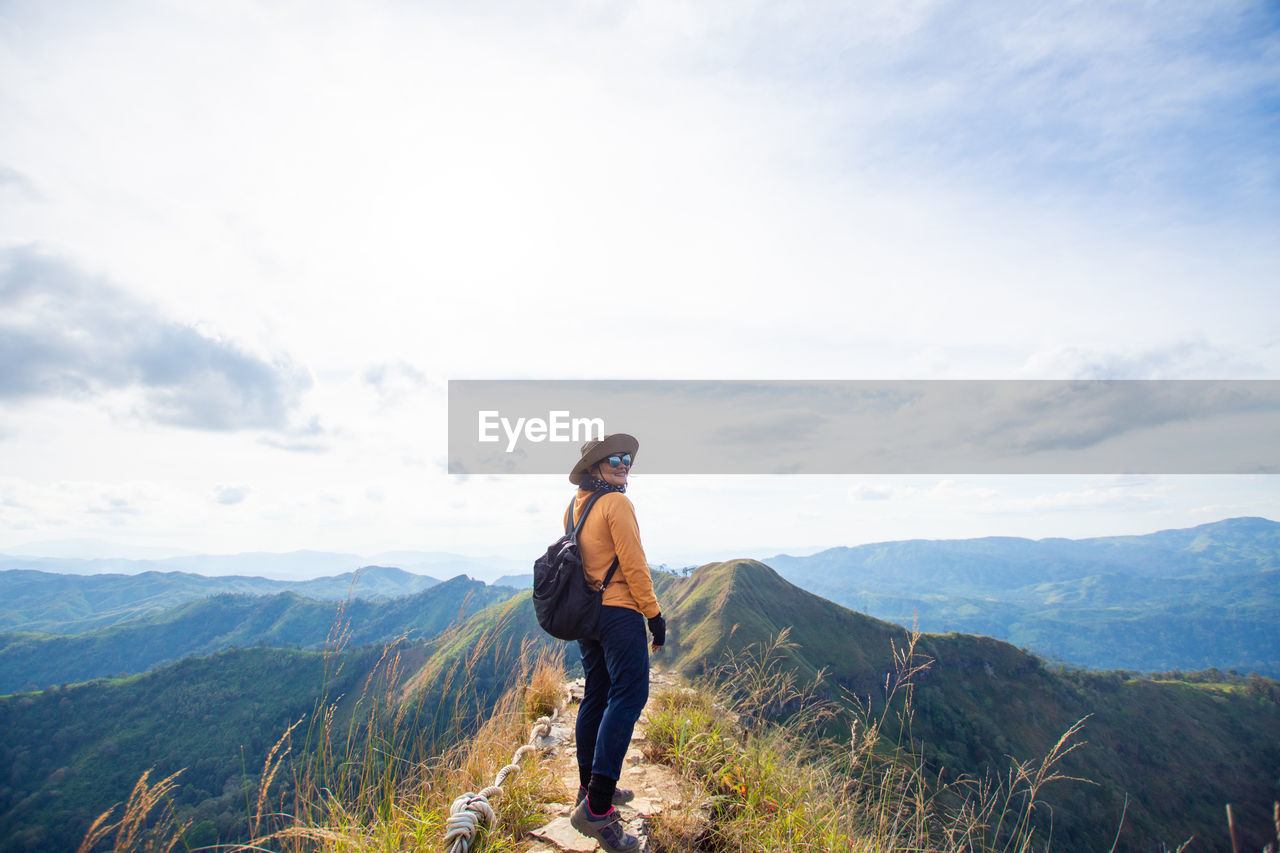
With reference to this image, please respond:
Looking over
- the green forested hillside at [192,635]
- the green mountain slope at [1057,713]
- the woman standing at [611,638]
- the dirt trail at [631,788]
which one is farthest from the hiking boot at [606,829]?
the green forested hillside at [192,635]

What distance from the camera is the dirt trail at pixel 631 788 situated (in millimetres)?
4184

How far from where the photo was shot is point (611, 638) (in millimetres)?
4477

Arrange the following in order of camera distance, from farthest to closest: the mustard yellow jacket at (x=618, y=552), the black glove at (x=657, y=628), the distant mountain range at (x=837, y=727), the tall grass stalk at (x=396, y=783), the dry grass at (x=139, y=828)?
the distant mountain range at (x=837, y=727) < the black glove at (x=657, y=628) < the mustard yellow jacket at (x=618, y=552) < the tall grass stalk at (x=396, y=783) < the dry grass at (x=139, y=828)

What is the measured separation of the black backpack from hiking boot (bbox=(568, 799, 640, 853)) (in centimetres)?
122

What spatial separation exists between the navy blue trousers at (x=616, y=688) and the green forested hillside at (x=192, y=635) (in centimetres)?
13827

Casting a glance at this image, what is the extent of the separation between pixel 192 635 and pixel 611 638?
236m

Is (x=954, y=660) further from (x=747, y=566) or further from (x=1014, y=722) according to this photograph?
(x=747, y=566)

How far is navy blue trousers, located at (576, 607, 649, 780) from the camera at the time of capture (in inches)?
167

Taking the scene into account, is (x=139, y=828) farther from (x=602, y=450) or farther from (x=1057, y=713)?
(x=1057, y=713)

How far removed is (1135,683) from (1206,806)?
856 inches

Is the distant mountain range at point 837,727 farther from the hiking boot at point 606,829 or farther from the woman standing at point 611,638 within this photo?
the hiking boot at point 606,829

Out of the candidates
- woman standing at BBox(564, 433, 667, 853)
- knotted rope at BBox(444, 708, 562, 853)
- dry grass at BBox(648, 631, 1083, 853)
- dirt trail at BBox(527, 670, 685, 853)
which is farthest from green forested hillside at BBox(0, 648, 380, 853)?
woman standing at BBox(564, 433, 667, 853)

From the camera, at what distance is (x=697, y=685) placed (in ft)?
27.7

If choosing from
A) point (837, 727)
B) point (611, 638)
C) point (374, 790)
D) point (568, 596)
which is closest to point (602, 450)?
point (568, 596)
